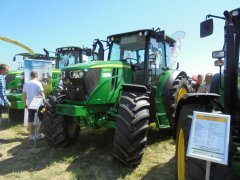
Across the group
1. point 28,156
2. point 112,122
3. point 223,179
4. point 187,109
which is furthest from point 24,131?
point 223,179

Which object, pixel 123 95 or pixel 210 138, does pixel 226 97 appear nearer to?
pixel 210 138

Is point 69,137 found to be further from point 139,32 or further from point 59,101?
point 139,32

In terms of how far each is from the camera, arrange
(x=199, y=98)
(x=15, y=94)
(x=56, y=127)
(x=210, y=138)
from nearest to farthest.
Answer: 1. (x=210, y=138)
2. (x=199, y=98)
3. (x=56, y=127)
4. (x=15, y=94)

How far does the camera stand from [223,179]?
309cm

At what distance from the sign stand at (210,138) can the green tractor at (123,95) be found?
1.98m

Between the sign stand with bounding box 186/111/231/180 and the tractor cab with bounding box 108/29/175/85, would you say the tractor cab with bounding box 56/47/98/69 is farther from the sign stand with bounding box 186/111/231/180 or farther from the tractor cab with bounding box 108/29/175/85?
the sign stand with bounding box 186/111/231/180

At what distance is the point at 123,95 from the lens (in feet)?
18.0

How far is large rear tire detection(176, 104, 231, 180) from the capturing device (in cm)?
313

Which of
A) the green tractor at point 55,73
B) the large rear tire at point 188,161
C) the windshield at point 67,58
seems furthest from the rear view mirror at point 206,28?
the windshield at point 67,58

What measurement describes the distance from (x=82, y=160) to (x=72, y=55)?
597 centimetres

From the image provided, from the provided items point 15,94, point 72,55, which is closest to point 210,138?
point 15,94

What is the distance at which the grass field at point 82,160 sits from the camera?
4.92m

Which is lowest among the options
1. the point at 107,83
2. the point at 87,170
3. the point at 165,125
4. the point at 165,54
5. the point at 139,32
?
the point at 87,170

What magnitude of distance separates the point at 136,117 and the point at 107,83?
3.96 ft
